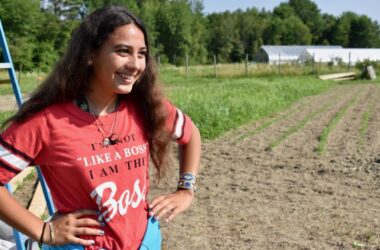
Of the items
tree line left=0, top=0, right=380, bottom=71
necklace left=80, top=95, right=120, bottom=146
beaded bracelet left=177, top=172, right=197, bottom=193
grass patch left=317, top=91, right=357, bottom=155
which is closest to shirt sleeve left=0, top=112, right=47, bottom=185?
necklace left=80, top=95, right=120, bottom=146

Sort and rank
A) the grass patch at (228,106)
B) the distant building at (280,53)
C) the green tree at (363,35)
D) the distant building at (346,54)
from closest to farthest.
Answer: the grass patch at (228,106) < the distant building at (346,54) < the distant building at (280,53) < the green tree at (363,35)

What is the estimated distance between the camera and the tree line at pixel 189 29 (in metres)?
40.1

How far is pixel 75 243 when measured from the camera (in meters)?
1.68

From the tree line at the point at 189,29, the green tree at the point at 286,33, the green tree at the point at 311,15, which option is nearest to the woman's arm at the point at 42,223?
the tree line at the point at 189,29

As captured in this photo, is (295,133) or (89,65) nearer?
(89,65)

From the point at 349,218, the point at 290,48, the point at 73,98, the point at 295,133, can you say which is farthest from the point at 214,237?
the point at 290,48

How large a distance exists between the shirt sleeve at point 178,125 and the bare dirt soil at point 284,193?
88.4 inches

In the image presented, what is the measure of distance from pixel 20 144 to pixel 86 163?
0.75ft

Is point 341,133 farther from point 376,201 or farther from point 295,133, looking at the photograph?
point 376,201

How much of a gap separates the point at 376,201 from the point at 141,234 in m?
4.06

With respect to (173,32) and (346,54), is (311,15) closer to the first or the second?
(173,32)

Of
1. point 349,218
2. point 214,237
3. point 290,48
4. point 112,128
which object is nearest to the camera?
point 112,128

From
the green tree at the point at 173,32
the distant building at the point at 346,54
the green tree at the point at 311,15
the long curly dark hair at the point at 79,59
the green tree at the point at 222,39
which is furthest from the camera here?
the green tree at the point at 311,15

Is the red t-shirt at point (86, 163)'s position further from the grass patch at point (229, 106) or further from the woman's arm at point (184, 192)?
the grass patch at point (229, 106)
